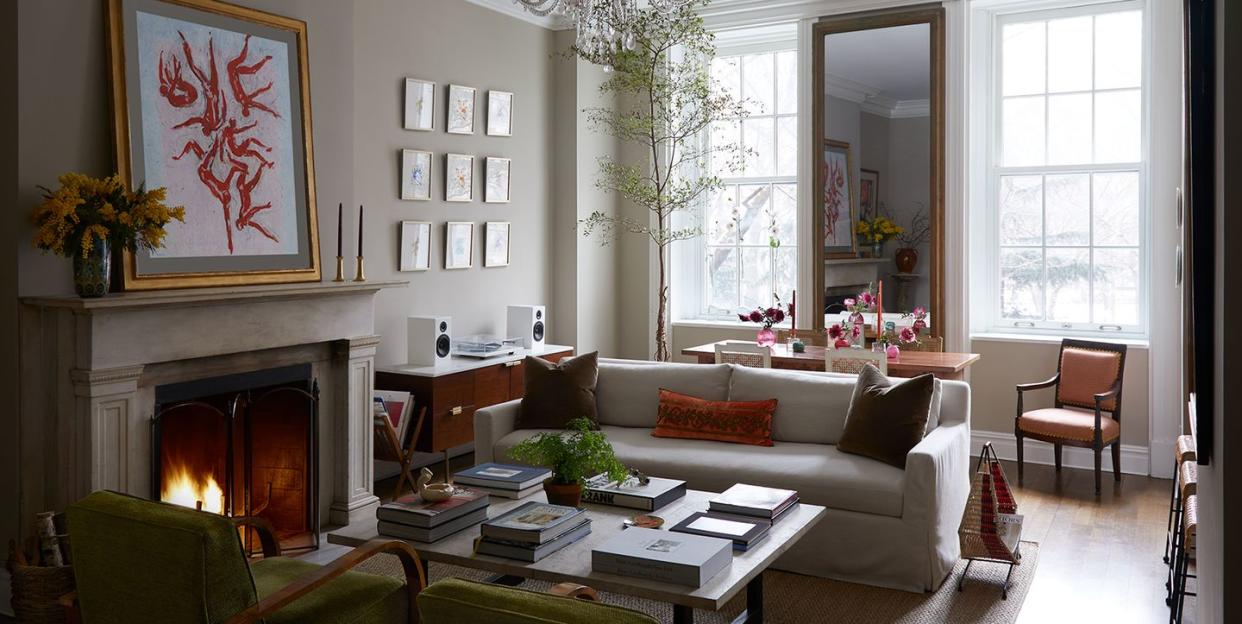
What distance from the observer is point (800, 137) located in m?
7.18

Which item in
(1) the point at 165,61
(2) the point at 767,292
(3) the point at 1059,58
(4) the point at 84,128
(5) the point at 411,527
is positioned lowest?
(5) the point at 411,527

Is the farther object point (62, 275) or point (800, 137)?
point (800, 137)

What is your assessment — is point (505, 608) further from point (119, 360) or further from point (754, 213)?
point (754, 213)

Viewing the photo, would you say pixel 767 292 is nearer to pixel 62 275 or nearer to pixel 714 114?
pixel 714 114

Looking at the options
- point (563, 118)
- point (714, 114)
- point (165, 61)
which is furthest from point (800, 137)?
point (165, 61)

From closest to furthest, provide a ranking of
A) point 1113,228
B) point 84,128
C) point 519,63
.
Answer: point 84,128
point 1113,228
point 519,63

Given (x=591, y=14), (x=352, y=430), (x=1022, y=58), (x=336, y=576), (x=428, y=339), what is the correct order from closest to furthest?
(x=336, y=576) < (x=591, y=14) < (x=352, y=430) < (x=428, y=339) < (x=1022, y=58)

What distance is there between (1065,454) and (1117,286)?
1.15 m

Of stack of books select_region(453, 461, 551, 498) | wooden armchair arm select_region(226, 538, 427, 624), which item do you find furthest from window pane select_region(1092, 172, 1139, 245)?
wooden armchair arm select_region(226, 538, 427, 624)

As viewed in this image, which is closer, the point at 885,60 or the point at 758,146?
the point at 885,60

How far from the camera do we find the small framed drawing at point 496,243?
6.77 metres

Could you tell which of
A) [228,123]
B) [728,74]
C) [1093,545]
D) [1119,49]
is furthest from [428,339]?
[1119,49]

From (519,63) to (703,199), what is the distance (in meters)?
1.82

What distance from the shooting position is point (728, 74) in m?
7.77
